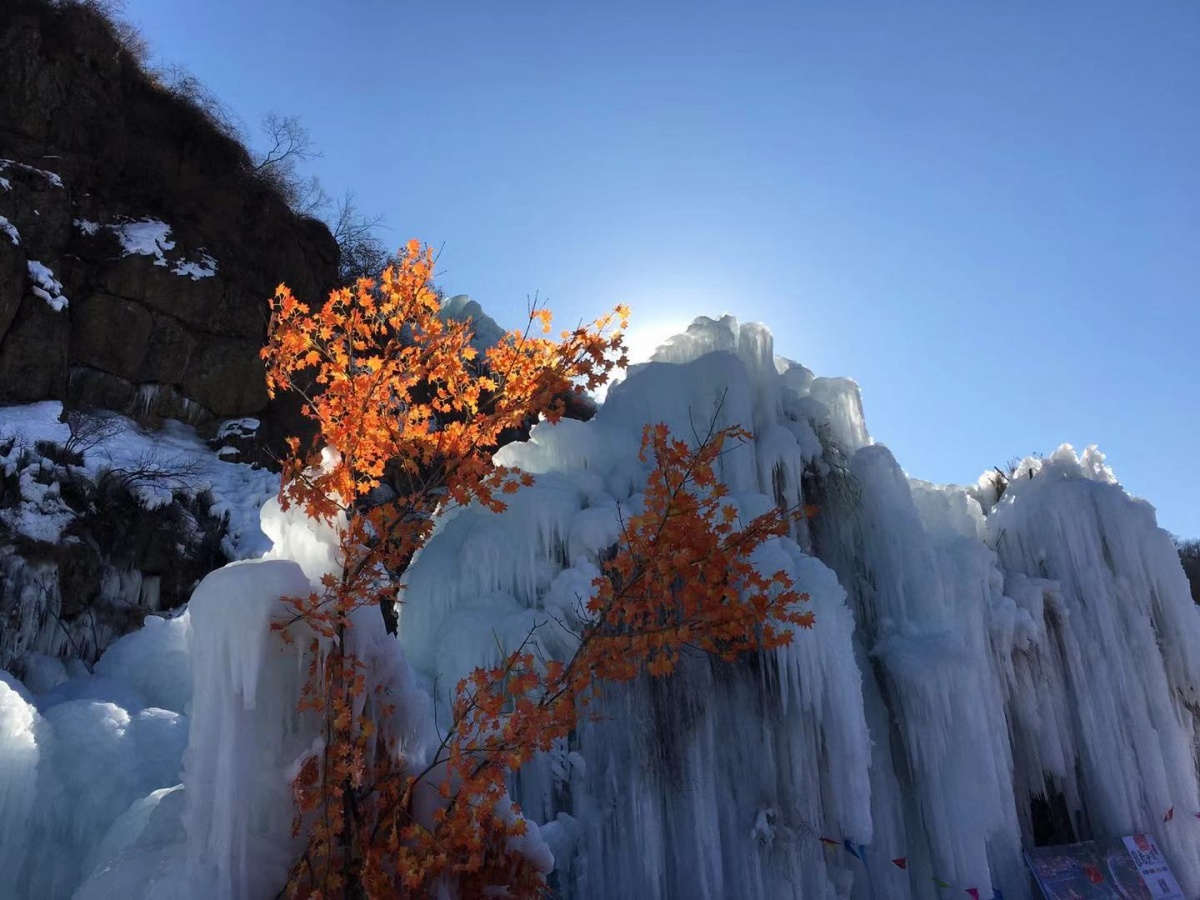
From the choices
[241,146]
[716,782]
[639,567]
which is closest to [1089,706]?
[716,782]

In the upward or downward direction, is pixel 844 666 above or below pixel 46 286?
below

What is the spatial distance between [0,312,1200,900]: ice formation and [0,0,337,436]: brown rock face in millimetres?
4125

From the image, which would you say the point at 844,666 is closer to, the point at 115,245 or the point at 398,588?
the point at 398,588

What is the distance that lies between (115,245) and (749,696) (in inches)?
510

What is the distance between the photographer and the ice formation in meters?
4.33

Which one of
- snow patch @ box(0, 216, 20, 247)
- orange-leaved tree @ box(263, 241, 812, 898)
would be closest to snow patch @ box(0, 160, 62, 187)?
snow patch @ box(0, 216, 20, 247)

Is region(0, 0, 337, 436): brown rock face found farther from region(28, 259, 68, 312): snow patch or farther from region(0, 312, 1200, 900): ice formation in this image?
region(0, 312, 1200, 900): ice formation

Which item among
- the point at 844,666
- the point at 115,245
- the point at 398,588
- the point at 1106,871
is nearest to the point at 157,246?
the point at 115,245

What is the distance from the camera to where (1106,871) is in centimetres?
877

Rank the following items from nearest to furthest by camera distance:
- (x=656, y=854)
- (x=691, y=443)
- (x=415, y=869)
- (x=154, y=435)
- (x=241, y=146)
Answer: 1. (x=415, y=869)
2. (x=656, y=854)
3. (x=691, y=443)
4. (x=154, y=435)
5. (x=241, y=146)

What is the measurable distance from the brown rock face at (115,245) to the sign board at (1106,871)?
13.7 metres

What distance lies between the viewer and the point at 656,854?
269 inches

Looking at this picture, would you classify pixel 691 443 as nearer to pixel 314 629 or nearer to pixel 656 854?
pixel 656 854

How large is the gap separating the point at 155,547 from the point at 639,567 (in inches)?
369
